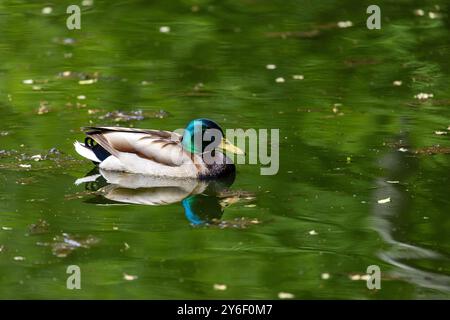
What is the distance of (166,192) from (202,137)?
905 mm

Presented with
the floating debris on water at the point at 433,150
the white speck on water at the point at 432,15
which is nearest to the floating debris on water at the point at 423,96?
the floating debris on water at the point at 433,150

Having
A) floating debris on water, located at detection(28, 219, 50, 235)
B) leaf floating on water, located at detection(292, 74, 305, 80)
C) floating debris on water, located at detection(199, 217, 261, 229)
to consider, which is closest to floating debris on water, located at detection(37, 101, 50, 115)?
leaf floating on water, located at detection(292, 74, 305, 80)

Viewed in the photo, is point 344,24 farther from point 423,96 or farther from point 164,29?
point 423,96

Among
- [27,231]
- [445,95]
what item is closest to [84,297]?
[27,231]

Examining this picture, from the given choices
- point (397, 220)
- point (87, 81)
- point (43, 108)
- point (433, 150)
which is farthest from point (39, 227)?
point (87, 81)

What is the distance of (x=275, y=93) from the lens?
47.2 feet

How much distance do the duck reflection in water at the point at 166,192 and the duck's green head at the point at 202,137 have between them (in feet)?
1.28

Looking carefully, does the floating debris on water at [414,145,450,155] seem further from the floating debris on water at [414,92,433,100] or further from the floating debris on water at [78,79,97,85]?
the floating debris on water at [78,79,97,85]

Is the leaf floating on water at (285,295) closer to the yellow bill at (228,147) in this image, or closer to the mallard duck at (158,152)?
the mallard duck at (158,152)

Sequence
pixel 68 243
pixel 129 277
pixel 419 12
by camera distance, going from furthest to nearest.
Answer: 1. pixel 419 12
2. pixel 68 243
3. pixel 129 277

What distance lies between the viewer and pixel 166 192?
37.3ft

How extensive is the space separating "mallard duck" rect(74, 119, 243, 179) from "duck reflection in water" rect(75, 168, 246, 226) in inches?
3.4

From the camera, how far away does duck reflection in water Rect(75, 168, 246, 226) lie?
10797 millimetres

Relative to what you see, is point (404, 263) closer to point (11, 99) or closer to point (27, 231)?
point (27, 231)
